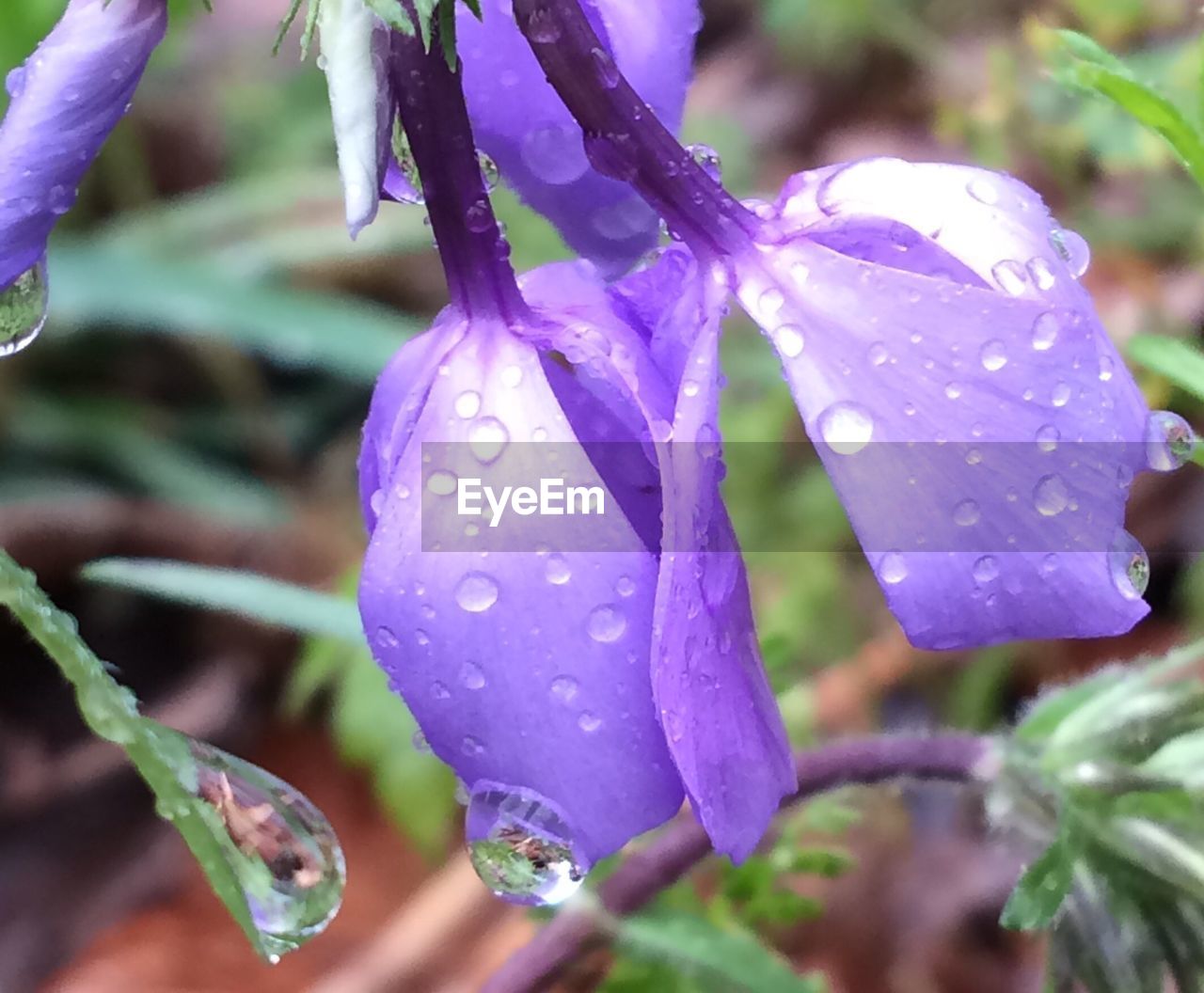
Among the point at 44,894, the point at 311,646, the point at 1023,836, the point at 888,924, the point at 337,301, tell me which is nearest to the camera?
the point at 1023,836

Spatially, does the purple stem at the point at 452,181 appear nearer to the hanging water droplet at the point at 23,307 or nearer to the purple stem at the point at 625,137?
the purple stem at the point at 625,137

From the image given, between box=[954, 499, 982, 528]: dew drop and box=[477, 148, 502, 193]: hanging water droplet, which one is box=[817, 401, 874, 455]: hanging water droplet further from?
box=[477, 148, 502, 193]: hanging water droplet

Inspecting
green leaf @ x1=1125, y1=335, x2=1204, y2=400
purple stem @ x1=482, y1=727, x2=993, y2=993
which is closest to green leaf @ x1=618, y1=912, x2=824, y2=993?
purple stem @ x1=482, y1=727, x2=993, y2=993

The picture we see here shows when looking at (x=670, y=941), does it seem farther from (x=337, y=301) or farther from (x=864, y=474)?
(x=337, y=301)

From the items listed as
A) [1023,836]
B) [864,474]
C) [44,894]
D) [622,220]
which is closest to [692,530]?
[864,474]

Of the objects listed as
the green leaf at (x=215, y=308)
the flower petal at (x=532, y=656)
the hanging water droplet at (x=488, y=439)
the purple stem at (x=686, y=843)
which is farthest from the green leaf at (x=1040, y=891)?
the green leaf at (x=215, y=308)

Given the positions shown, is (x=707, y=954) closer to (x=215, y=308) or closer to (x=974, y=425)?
(x=974, y=425)
